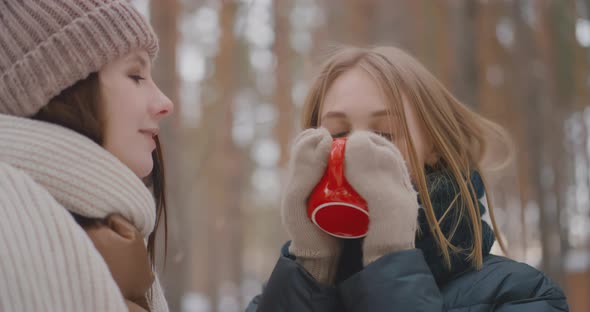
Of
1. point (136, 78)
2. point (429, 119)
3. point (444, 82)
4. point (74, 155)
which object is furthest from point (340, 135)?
point (444, 82)

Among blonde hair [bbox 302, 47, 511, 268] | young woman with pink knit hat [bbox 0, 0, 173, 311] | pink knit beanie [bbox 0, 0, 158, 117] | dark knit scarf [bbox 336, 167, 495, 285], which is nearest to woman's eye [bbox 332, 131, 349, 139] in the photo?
blonde hair [bbox 302, 47, 511, 268]

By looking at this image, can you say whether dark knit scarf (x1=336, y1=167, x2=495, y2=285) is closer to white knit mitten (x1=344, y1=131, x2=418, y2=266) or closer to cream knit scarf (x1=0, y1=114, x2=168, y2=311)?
white knit mitten (x1=344, y1=131, x2=418, y2=266)

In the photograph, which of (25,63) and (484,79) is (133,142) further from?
(484,79)

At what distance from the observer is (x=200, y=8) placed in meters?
7.73

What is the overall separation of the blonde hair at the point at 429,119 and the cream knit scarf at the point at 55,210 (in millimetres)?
756

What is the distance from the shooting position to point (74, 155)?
4.13ft

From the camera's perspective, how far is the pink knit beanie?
1.28 m

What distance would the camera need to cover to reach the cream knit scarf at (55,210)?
1107 mm

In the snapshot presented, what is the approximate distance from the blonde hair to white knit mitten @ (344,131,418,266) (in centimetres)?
13

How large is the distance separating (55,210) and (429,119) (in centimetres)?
107

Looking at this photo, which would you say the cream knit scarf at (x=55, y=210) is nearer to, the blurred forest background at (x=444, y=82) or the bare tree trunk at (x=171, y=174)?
the bare tree trunk at (x=171, y=174)

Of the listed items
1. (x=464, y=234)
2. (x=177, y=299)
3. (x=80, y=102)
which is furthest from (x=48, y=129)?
(x=177, y=299)

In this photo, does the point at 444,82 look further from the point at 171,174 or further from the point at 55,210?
the point at 55,210

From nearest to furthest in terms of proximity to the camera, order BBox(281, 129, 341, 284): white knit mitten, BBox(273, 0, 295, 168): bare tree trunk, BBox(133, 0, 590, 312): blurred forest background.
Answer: BBox(281, 129, 341, 284): white knit mitten < BBox(133, 0, 590, 312): blurred forest background < BBox(273, 0, 295, 168): bare tree trunk
